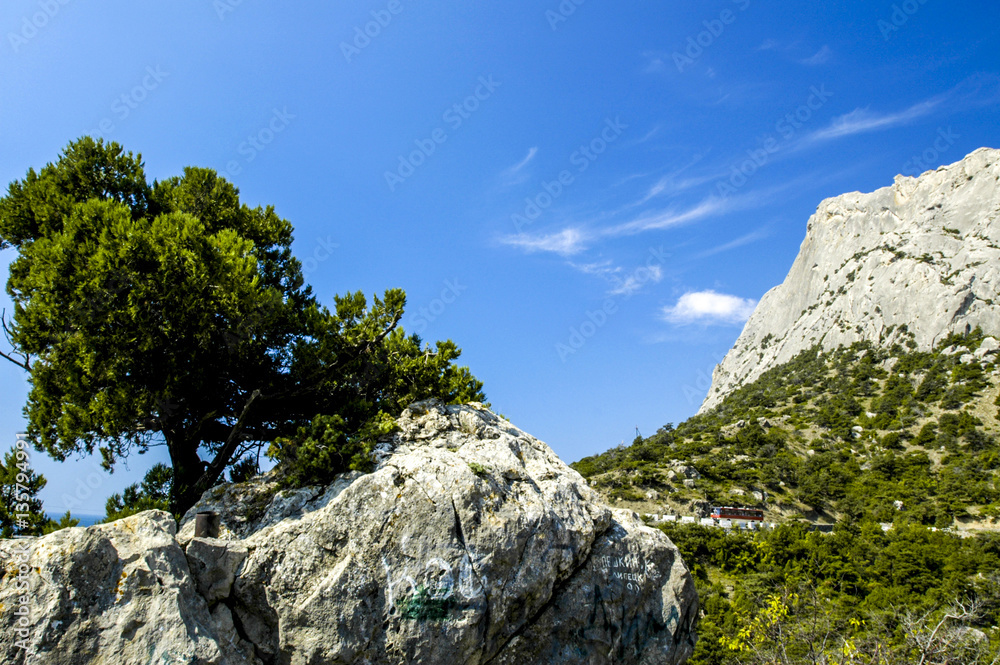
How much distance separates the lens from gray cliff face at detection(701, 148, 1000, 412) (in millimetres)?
80188

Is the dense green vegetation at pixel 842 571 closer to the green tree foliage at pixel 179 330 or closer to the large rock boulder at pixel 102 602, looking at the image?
the green tree foliage at pixel 179 330

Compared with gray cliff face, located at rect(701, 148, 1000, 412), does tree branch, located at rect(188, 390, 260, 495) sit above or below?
below

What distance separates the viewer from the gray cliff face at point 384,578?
26.3 ft

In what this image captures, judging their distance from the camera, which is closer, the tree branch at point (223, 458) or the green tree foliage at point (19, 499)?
the green tree foliage at point (19, 499)

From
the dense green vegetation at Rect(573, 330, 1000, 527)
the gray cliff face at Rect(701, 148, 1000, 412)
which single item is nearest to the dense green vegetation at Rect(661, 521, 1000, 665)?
the dense green vegetation at Rect(573, 330, 1000, 527)

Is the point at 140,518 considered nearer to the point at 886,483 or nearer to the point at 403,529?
the point at 403,529

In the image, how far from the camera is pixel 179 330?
11.5 m

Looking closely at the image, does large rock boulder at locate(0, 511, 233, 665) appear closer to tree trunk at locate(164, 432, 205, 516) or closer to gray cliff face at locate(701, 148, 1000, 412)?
tree trunk at locate(164, 432, 205, 516)

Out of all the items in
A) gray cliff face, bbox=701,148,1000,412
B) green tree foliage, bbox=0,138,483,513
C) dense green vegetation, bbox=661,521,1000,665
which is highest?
gray cliff face, bbox=701,148,1000,412

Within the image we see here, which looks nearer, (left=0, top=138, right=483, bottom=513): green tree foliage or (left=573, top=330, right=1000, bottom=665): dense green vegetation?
(left=0, top=138, right=483, bottom=513): green tree foliage

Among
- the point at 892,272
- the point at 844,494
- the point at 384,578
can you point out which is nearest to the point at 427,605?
the point at 384,578

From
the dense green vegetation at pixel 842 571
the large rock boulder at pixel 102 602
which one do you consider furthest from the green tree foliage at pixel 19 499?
the dense green vegetation at pixel 842 571

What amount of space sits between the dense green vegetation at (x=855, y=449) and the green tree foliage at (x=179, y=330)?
152 feet

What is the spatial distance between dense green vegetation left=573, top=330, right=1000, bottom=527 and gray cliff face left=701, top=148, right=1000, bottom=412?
6.21 meters
